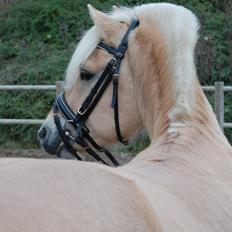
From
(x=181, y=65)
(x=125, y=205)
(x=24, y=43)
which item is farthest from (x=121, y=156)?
(x=125, y=205)

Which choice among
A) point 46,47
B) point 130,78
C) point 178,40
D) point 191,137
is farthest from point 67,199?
point 46,47

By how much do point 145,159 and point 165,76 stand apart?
77cm

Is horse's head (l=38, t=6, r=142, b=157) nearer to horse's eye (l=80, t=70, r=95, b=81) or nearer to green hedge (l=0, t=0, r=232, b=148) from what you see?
horse's eye (l=80, t=70, r=95, b=81)

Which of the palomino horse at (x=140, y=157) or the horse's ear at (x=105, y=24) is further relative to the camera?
the horse's ear at (x=105, y=24)

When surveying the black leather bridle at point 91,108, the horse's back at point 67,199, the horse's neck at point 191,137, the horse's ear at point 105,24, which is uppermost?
the horse's back at point 67,199

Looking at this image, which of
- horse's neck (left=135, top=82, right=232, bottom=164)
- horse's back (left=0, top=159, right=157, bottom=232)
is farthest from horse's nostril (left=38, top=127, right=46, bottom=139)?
horse's back (left=0, top=159, right=157, bottom=232)

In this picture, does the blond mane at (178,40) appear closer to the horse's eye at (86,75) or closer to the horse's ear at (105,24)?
the horse's ear at (105,24)

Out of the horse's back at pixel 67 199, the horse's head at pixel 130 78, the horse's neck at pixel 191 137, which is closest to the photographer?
the horse's back at pixel 67 199

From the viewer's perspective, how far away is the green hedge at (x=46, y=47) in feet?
36.2

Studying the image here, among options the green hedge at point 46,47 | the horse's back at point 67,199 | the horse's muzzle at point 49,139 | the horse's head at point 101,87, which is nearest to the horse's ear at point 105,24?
the horse's head at point 101,87

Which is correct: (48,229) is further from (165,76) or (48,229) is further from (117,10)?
(117,10)

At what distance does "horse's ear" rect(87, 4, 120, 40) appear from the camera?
3.32 metres

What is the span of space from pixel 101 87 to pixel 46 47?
9854 millimetres

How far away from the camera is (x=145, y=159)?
2305mm
